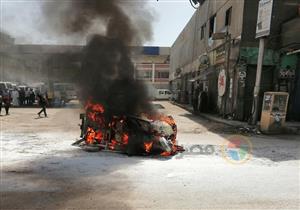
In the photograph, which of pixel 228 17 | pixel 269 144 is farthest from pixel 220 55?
pixel 269 144

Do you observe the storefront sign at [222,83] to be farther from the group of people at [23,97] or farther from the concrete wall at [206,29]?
the group of people at [23,97]

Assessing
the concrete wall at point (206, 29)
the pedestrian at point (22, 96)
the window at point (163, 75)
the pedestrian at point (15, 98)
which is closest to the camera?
the concrete wall at point (206, 29)

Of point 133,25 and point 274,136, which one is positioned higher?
point 133,25

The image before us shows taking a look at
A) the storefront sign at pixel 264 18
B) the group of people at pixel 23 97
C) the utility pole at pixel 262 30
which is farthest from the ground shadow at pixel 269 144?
the group of people at pixel 23 97

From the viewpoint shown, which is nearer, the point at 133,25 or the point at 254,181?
the point at 254,181

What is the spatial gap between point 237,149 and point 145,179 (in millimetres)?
3996

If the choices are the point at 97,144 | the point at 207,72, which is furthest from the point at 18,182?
the point at 207,72

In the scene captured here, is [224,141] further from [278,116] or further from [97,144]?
[97,144]

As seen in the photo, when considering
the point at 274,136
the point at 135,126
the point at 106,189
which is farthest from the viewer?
the point at 274,136

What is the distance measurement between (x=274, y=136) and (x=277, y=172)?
516 centimetres

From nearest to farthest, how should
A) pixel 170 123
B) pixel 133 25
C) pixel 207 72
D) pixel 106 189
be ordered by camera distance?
pixel 106 189 → pixel 170 123 → pixel 133 25 → pixel 207 72

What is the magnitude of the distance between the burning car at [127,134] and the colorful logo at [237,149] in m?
1.29

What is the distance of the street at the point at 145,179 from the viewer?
4.46m

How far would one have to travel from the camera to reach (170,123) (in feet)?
28.4
